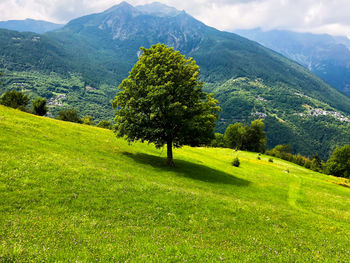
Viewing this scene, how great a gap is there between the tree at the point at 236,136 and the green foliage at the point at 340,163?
175 ft

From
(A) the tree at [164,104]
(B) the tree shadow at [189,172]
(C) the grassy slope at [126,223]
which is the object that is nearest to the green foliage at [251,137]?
(B) the tree shadow at [189,172]

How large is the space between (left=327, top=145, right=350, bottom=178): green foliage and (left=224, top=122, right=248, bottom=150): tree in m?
53.2

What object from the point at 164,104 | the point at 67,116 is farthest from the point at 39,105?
the point at 164,104

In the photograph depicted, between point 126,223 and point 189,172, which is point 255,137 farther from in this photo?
point 126,223

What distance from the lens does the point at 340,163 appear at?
11412 cm

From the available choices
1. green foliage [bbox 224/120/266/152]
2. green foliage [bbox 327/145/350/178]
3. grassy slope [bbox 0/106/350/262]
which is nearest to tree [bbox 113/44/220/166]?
grassy slope [bbox 0/106/350/262]

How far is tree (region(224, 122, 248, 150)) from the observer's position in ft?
473

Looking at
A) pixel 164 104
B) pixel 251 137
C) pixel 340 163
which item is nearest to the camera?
pixel 164 104

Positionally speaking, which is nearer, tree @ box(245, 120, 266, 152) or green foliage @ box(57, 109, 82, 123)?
green foliage @ box(57, 109, 82, 123)

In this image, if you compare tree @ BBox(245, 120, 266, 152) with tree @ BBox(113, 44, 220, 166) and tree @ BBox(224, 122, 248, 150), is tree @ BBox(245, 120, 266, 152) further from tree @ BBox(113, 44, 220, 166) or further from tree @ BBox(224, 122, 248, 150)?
tree @ BBox(113, 44, 220, 166)

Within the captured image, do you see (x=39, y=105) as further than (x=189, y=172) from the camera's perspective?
Yes

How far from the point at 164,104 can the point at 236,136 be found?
129 metres

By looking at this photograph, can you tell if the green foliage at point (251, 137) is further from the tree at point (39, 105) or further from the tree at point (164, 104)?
the tree at point (39, 105)

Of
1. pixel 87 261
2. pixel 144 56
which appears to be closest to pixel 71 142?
pixel 144 56
